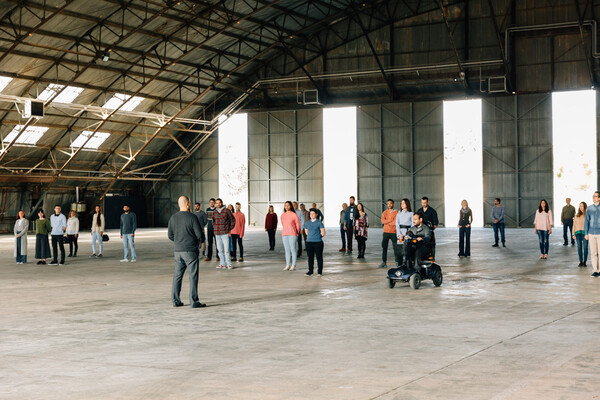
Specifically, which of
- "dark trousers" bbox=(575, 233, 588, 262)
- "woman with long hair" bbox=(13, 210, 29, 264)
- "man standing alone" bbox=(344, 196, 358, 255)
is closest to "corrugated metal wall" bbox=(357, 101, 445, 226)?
"man standing alone" bbox=(344, 196, 358, 255)

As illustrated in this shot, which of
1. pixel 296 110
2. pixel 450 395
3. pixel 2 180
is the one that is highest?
pixel 296 110

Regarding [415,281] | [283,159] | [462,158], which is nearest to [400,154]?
[462,158]

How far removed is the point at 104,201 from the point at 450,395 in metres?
43.6

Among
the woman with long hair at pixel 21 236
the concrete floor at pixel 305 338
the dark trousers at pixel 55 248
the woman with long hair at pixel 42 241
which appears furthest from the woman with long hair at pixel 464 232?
the woman with long hair at pixel 21 236

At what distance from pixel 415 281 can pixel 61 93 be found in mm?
28086

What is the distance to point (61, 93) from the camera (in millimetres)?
36125

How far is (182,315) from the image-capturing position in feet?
34.0

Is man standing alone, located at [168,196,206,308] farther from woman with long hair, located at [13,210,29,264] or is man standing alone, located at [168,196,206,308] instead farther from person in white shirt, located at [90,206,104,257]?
person in white shirt, located at [90,206,104,257]

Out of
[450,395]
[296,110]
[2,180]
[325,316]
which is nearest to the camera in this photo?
[450,395]

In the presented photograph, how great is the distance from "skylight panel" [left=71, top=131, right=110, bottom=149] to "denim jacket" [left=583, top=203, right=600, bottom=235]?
31.7 metres

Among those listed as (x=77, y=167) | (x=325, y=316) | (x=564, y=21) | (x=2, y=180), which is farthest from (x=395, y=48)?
(x=325, y=316)

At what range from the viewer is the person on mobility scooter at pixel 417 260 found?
42.9 feet

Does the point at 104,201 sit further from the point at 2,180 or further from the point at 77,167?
the point at 2,180

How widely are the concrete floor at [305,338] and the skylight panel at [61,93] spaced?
71.5 ft
